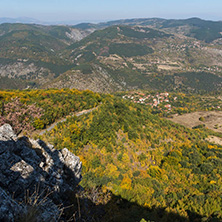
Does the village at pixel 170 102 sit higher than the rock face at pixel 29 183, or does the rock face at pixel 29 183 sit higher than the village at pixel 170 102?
the rock face at pixel 29 183

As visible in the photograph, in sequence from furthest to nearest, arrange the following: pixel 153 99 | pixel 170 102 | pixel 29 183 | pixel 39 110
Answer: pixel 153 99 < pixel 170 102 < pixel 39 110 < pixel 29 183

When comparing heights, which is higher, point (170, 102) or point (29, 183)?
point (29, 183)

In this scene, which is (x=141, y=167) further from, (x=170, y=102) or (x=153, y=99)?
(x=153, y=99)

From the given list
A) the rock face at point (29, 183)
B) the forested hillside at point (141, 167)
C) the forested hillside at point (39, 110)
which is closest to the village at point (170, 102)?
the forested hillside at point (141, 167)

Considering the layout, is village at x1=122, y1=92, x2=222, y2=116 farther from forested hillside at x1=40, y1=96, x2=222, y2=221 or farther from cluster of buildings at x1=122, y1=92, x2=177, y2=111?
forested hillside at x1=40, y1=96, x2=222, y2=221

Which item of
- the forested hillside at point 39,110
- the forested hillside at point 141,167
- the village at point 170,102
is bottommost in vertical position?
the village at point 170,102

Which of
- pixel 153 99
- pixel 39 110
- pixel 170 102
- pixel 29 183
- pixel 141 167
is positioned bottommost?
pixel 170 102

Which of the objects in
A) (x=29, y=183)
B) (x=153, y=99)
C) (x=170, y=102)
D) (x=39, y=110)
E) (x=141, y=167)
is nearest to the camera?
(x=29, y=183)

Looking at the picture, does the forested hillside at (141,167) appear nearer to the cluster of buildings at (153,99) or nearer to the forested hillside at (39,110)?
the forested hillside at (39,110)

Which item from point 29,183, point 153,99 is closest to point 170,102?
point 153,99

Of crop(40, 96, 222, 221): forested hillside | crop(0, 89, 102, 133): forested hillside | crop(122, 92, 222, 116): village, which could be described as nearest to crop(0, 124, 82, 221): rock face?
crop(40, 96, 222, 221): forested hillside
